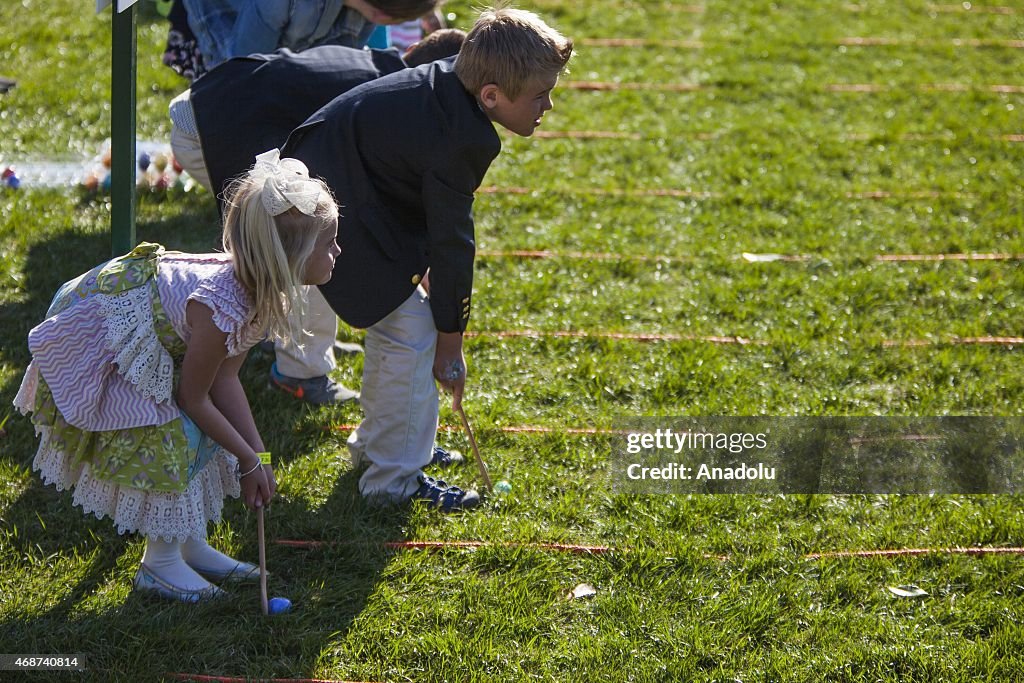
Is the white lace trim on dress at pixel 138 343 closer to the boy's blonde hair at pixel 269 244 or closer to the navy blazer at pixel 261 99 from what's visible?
the boy's blonde hair at pixel 269 244

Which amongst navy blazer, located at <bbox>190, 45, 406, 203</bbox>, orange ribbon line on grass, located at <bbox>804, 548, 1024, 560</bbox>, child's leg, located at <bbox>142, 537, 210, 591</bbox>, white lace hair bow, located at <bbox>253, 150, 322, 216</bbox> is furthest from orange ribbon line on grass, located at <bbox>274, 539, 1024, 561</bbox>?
navy blazer, located at <bbox>190, 45, 406, 203</bbox>

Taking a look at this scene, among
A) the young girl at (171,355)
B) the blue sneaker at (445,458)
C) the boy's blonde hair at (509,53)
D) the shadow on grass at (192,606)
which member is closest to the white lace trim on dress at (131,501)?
the young girl at (171,355)

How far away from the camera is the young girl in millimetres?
2684

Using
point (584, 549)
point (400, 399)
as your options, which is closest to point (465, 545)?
point (584, 549)

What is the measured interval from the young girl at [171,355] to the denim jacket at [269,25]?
5.23 ft

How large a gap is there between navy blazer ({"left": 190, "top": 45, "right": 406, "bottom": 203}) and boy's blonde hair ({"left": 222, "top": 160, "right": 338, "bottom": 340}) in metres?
1.00

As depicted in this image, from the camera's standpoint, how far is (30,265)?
190 inches

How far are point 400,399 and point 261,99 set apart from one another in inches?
44.3

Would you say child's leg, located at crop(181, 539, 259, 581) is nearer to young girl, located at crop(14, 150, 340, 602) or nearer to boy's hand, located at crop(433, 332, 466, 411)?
young girl, located at crop(14, 150, 340, 602)

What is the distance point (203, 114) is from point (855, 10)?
6435 mm

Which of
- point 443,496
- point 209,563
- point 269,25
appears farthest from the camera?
point 269,25

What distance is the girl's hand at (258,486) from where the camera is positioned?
289cm

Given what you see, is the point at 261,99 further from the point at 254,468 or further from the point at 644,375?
the point at 644,375

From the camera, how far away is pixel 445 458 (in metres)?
3.85
